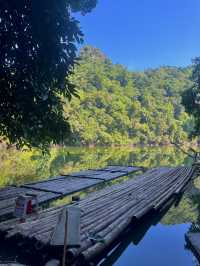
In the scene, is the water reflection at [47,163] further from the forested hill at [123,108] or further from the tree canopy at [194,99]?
the forested hill at [123,108]

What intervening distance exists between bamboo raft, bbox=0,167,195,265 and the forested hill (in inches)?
1993

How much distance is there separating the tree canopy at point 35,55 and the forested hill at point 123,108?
5384 centimetres

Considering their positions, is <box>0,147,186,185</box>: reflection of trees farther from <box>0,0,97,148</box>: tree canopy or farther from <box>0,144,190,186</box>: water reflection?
<box>0,0,97,148</box>: tree canopy

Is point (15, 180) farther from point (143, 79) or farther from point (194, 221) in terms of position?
point (143, 79)

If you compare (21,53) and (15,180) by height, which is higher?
(21,53)

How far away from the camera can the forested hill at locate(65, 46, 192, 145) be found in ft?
237

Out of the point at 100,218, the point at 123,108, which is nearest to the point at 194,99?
the point at 100,218

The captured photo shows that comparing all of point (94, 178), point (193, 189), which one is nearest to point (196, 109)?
point (193, 189)

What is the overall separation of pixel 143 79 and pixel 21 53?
106 m

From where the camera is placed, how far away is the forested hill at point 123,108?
7231 cm

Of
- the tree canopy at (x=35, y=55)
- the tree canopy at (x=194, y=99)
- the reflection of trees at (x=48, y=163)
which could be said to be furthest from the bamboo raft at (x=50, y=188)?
the tree canopy at (x=194, y=99)

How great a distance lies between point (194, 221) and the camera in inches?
407

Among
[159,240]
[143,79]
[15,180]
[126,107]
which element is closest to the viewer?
[159,240]

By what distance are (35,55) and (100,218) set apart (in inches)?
171
